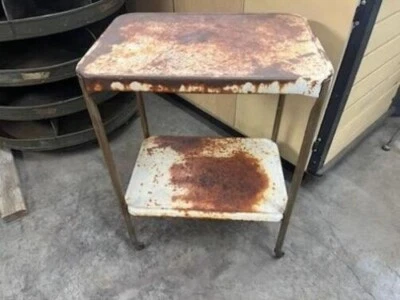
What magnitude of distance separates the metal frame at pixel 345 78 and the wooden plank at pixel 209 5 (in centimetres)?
45

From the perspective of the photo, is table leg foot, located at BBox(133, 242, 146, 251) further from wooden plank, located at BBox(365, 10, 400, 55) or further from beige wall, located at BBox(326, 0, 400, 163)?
wooden plank, located at BBox(365, 10, 400, 55)

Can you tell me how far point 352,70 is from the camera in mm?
1111

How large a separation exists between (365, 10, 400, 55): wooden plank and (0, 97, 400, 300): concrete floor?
0.56m

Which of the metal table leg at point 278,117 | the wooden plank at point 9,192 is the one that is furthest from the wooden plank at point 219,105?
the wooden plank at point 9,192

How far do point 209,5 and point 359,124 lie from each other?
842 millimetres

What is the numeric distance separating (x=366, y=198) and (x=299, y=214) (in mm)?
302

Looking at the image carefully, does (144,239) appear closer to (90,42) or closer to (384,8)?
(90,42)

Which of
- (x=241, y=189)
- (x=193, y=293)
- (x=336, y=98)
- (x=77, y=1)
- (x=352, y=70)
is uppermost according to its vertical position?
(x=77, y=1)

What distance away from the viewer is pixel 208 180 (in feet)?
3.70

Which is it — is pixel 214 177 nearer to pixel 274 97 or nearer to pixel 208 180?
pixel 208 180

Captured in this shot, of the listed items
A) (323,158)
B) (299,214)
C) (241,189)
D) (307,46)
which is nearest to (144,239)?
(241,189)

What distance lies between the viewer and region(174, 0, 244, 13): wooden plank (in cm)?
132

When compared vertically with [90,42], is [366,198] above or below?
below

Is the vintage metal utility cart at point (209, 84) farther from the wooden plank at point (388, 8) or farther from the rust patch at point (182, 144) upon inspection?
the wooden plank at point (388, 8)
